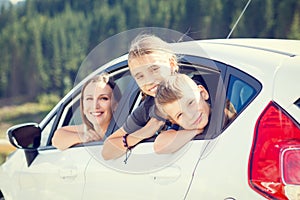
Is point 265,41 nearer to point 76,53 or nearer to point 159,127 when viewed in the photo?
point 159,127

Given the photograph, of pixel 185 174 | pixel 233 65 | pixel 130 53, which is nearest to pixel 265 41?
pixel 233 65

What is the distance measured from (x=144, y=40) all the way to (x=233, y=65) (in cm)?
52

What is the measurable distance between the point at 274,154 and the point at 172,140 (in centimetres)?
49

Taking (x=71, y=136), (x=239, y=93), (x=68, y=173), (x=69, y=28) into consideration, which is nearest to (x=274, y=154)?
(x=239, y=93)

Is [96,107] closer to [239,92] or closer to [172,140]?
[172,140]

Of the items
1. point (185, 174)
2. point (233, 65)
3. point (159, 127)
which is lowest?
point (185, 174)

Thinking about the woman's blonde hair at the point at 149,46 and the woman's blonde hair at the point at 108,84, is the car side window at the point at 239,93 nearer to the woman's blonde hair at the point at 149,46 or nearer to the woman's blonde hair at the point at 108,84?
the woman's blonde hair at the point at 149,46

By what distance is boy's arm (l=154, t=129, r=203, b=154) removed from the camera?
8.23ft

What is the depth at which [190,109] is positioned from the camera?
252 cm

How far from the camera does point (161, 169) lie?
2559mm

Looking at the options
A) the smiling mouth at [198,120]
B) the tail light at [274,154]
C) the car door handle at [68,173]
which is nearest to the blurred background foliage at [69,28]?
the car door handle at [68,173]

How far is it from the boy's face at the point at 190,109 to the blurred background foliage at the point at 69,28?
3.96 meters

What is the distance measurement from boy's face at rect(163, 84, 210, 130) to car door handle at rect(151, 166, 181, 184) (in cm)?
18

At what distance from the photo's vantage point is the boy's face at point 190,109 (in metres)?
2.51
